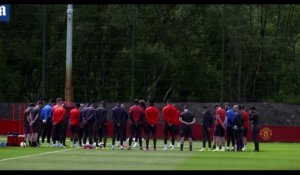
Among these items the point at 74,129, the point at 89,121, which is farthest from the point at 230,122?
the point at 74,129

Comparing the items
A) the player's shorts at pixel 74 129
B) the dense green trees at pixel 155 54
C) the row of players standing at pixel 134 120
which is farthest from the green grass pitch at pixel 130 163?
the dense green trees at pixel 155 54

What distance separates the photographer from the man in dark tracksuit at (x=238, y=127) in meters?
31.0

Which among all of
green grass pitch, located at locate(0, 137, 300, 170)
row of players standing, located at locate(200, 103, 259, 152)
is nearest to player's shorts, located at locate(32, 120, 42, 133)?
green grass pitch, located at locate(0, 137, 300, 170)

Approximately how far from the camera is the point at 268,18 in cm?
5512

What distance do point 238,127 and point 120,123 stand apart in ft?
15.1

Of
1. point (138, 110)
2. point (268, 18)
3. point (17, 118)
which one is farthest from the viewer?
point (268, 18)

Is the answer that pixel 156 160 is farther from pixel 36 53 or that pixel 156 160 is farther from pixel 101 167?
pixel 36 53

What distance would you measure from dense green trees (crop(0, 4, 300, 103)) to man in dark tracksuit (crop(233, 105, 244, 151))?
15.8 m

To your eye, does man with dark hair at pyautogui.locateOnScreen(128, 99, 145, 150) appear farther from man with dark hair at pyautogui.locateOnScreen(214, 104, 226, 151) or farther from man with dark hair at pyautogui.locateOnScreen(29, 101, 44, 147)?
man with dark hair at pyautogui.locateOnScreen(29, 101, 44, 147)

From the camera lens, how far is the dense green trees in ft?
159

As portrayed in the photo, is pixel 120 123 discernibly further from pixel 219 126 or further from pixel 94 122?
pixel 219 126


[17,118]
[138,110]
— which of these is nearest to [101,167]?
[138,110]

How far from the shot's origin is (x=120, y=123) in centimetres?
3109

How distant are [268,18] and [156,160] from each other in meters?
33.4
